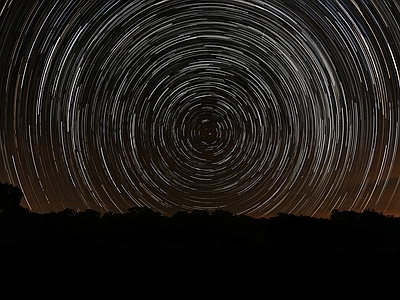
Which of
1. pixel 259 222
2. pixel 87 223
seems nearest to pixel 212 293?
pixel 259 222

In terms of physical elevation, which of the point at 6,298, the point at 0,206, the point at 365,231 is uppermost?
the point at 0,206

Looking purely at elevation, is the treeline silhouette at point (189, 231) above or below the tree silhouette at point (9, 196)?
below

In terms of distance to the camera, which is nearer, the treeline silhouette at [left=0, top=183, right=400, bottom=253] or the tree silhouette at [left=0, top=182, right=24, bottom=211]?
the treeline silhouette at [left=0, top=183, right=400, bottom=253]

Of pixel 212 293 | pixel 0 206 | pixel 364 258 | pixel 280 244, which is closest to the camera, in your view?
pixel 212 293

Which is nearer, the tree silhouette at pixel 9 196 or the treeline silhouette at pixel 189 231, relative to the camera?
the treeline silhouette at pixel 189 231

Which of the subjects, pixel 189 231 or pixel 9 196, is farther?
pixel 9 196

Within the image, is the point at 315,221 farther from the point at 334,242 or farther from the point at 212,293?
the point at 212,293

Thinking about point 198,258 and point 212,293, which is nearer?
point 212,293
